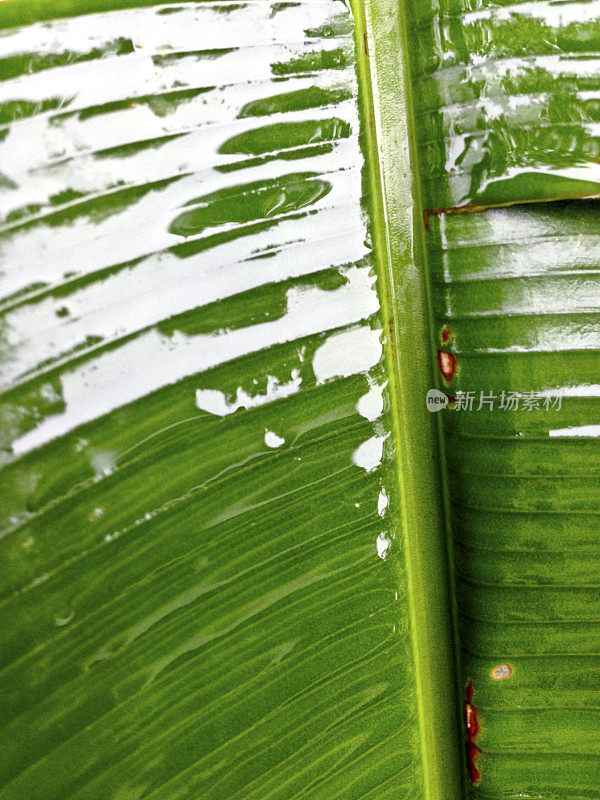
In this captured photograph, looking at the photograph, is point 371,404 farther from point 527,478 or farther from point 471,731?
point 471,731

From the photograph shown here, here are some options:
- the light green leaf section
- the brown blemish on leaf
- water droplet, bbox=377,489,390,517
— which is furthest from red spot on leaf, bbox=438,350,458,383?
the brown blemish on leaf

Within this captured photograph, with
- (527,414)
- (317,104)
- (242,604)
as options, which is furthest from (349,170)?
(242,604)

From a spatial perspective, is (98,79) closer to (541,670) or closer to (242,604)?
(242,604)

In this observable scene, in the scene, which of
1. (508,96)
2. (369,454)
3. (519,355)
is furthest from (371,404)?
(508,96)

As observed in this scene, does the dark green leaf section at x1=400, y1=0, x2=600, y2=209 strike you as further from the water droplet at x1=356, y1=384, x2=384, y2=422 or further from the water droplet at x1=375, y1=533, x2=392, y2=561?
the water droplet at x1=375, y1=533, x2=392, y2=561

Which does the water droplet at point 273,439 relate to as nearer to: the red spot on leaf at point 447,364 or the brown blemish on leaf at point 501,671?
the red spot on leaf at point 447,364

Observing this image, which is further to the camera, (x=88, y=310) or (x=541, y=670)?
(x=541, y=670)

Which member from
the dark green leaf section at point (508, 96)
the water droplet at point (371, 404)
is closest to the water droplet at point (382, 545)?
the water droplet at point (371, 404)
